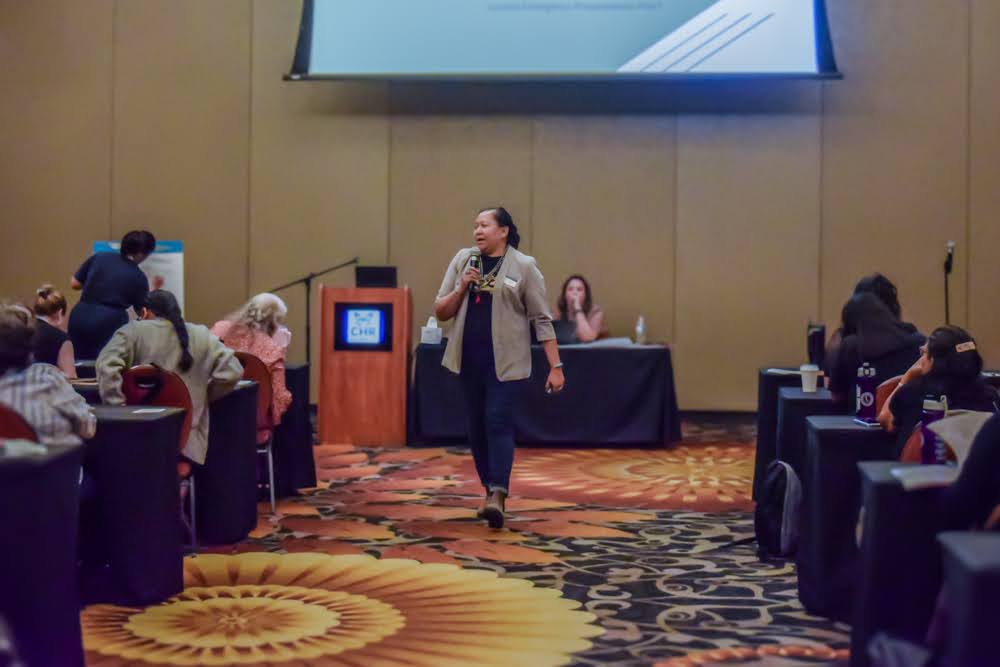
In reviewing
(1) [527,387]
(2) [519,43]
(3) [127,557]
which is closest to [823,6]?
(2) [519,43]

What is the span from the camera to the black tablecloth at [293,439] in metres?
5.57

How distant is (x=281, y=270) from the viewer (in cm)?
919

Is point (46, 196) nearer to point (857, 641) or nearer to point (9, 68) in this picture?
point (9, 68)

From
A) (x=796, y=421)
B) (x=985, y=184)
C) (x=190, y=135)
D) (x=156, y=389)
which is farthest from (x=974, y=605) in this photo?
(x=190, y=135)

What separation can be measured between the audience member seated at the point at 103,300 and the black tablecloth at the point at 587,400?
1.91 meters

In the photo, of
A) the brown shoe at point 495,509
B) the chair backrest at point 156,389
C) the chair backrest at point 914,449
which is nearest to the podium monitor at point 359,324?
the brown shoe at point 495,509

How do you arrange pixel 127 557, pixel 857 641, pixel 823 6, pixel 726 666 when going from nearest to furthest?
1. pixel 857 641
2. pixel 726 666
3. pixel 127 557
4. pixel 823 6

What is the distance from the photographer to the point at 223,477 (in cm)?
447

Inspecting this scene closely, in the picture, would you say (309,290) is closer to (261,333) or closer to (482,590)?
(261,333)

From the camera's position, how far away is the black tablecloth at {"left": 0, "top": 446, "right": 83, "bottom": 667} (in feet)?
7.77

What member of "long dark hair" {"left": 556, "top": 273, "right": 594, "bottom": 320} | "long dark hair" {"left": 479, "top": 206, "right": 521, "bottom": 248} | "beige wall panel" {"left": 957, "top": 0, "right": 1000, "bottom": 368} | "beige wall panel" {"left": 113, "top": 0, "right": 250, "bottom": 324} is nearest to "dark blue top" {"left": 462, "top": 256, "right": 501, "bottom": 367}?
"long dark hair" {"left": 479, "top": 206, "right": 521, "bottom": 248}

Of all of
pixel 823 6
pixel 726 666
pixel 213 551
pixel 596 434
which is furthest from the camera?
pixel 823 6

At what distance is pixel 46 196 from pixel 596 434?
204 inches

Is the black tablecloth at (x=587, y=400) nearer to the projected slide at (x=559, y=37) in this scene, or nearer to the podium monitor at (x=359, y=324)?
the podium monitor at (x=359, y=324)
